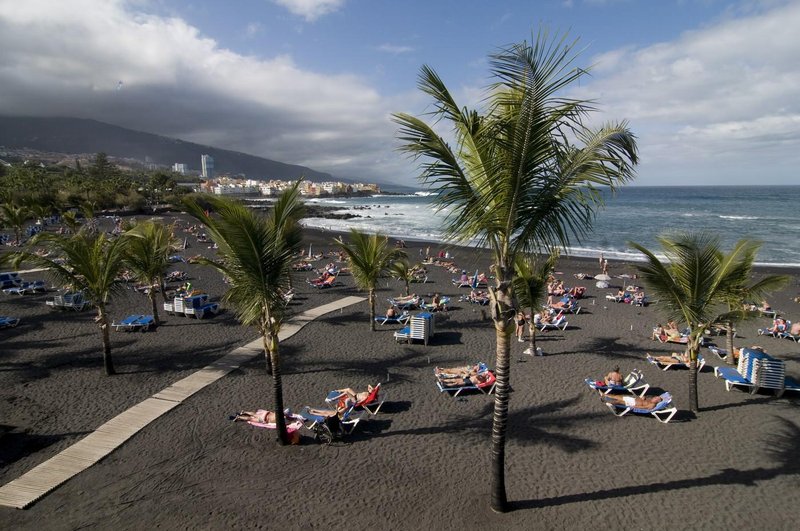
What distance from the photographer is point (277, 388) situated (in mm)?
6422

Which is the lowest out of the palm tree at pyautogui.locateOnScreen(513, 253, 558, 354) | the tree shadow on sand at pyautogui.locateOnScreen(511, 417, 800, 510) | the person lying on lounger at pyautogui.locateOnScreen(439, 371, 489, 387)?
the tree shadow on sand at pyautogui.locateOnScreen(511, 417, 800, 510)

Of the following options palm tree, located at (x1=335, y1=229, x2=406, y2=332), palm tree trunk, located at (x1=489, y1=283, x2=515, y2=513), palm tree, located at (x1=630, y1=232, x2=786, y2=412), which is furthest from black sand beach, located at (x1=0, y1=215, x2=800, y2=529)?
palm tree, located at (x1=335, y1=229, x2=406, y2=332)

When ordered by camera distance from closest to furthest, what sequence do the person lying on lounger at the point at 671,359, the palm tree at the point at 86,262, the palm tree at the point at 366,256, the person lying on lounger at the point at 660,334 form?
the palm tree at the point at 86,262
the person lying on lounger at the point at 671,359
the palm tree at the point at 366,256
the person lying on lounger at the point at 660,334

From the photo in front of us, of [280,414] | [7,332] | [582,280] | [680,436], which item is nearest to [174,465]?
[280,414]

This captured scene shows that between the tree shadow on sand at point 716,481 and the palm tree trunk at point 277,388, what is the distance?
374 centimetres

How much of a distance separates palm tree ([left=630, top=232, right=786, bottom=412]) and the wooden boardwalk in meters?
9.45

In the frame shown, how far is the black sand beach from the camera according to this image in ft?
17.6

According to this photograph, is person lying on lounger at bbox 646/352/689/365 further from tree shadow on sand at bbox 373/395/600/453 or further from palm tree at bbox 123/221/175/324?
palm tree at bbox 123/221/175/324

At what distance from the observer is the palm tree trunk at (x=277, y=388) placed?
6219mm

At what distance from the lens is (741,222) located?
5206cm

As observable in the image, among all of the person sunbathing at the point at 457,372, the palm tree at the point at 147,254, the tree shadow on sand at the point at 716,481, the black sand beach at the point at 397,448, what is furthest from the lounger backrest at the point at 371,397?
the palm tree at the point at 147,254

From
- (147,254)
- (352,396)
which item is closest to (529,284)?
(352,396)

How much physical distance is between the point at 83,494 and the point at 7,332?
10326mm

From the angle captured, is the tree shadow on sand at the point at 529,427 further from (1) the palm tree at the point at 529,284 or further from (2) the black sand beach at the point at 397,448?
(1) the palm tree at the point at 529,284
